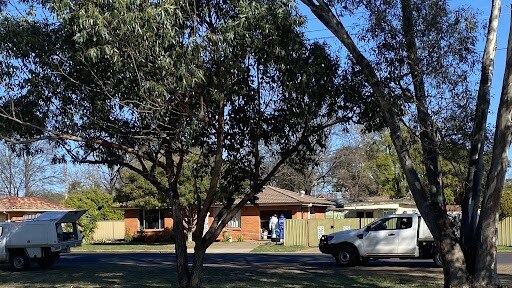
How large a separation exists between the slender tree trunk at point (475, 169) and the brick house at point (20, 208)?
120 feet

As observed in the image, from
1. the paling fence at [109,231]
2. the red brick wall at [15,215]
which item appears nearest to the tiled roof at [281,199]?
the paling fence at [109,231]

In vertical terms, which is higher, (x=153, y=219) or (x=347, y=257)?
(x=153, y=219)

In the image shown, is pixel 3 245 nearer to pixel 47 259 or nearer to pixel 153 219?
pixel 47 259

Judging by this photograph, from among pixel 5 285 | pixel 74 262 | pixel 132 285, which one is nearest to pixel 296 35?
pixel 132 285

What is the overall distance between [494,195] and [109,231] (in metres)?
41.5

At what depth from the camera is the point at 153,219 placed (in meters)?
48.1

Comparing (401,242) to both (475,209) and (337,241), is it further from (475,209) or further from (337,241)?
(475,209)

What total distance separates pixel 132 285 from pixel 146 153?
527 centimetres

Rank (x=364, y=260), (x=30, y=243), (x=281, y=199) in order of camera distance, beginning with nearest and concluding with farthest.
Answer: (x=364, y=260) < (x=30, y=243) < (x=281, y=199)

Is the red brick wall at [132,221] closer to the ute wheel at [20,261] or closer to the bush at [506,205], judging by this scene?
the ute wheel at [20,261]

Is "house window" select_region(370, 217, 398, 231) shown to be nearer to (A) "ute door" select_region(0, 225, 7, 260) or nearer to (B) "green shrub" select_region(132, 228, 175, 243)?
(A) "ute door" select_region(0, 225, 7, 260)

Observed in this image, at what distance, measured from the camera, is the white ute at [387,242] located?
78.9ft

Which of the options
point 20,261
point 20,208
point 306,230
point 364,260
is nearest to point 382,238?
point 364,260

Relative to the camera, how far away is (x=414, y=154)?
1505cm
